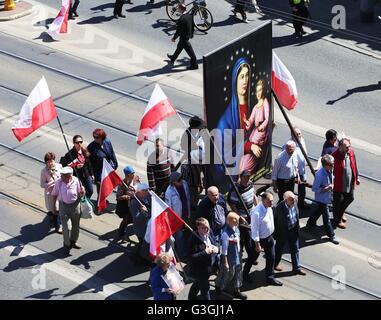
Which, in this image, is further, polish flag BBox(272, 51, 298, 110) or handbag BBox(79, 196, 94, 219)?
polish flag BBox(272, 51, 298, 110)

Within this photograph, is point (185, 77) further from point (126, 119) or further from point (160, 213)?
point (160, 213)

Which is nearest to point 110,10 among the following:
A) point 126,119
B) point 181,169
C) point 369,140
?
point 126,119

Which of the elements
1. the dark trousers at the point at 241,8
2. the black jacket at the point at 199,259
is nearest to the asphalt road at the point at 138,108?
the dark trousers at the point at 241,8

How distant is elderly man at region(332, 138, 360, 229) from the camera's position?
17.3 m

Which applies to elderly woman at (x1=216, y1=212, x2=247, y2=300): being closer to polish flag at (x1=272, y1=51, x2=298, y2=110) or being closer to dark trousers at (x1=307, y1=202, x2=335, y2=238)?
dark trousers at (x1=307, y1=202, x2=335, y2=238)

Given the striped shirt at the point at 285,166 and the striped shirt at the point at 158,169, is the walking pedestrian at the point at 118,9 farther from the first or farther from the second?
the striped shirt at the point at 285,166

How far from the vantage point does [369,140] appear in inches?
829

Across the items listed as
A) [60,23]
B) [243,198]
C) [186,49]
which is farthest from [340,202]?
[60,23]

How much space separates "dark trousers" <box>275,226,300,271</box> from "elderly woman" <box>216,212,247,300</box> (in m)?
0.98

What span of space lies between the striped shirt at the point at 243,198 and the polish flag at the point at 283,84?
262 cm

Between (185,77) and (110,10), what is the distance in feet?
16.2

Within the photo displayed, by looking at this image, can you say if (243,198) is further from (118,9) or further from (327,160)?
(118,9)

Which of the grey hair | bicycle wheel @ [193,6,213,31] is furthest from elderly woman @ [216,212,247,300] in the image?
bicycle wheel @ [193,6,213,31]

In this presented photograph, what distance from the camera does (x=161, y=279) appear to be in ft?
46.0
